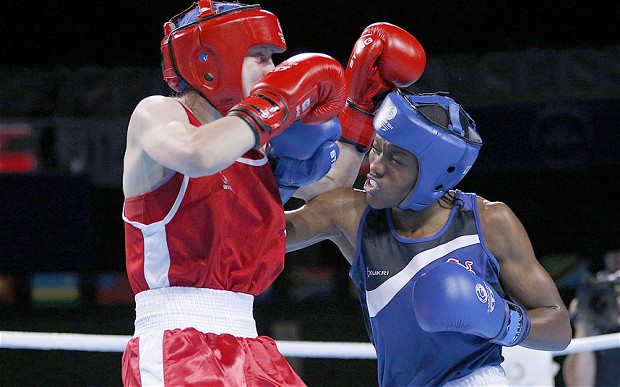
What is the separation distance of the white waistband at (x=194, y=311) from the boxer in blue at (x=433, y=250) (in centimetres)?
60

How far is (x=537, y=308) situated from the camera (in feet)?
7.74

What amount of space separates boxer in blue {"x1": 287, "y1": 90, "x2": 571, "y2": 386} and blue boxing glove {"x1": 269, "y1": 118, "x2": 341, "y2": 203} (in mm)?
264

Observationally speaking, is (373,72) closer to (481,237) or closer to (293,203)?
(481,237)


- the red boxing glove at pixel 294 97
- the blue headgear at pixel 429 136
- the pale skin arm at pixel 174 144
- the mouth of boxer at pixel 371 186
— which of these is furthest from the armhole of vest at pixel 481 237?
the pale skin arm at pixel 174 144

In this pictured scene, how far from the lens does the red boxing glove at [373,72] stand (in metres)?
2.55

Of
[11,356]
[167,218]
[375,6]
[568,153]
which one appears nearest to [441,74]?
[568,153]

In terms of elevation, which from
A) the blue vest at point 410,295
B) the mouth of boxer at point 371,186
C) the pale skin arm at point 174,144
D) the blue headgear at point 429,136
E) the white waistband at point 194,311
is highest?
the pale skin arm at point 174,144

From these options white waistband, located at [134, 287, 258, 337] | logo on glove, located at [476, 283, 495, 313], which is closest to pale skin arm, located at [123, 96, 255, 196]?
white waistband, located at [134, 287, 258, 337]

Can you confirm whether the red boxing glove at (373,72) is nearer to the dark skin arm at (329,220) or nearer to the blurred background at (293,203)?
the dark skin arm at (329,220)

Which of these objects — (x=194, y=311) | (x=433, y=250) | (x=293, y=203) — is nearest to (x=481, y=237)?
(x=433, y=250)

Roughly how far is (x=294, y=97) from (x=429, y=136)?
58 cm

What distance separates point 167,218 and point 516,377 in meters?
1.63

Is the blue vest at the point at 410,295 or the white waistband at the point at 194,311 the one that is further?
the blue vest at the point at 410,295

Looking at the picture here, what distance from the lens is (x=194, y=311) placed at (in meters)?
1.85
